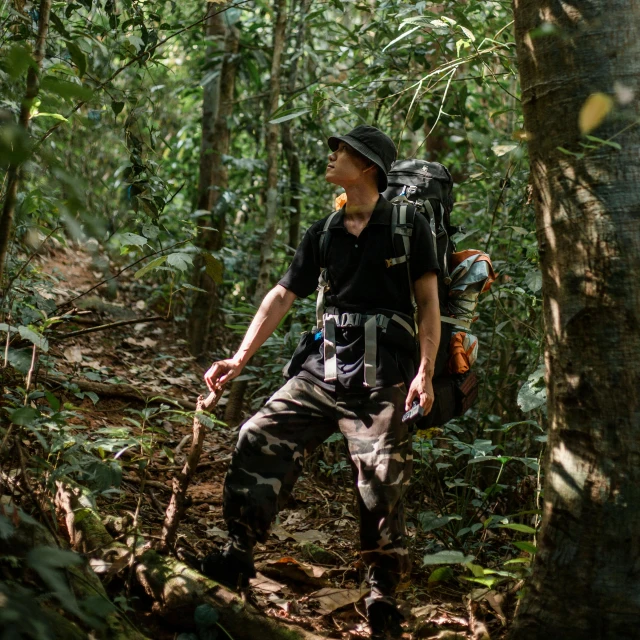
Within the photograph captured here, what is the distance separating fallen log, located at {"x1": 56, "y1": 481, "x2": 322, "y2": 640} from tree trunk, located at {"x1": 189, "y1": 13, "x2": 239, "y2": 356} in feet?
14.4

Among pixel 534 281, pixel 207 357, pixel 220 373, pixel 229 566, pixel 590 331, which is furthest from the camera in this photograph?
pixel 207 357

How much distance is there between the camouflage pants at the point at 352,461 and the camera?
338 cm

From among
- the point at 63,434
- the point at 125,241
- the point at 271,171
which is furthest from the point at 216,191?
the point at 63,434

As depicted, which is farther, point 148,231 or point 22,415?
point 148,231

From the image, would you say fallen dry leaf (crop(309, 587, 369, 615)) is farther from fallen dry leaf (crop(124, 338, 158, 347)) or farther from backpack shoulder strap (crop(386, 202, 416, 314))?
fallen dry leaf (crop(124, 338, 158, 347))

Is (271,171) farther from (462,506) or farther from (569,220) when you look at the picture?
(569,220)

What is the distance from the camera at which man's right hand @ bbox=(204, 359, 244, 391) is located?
11.5ft

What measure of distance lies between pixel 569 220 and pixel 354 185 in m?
1.25

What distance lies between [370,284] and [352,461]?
86 centimetres

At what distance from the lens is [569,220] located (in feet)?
9.05

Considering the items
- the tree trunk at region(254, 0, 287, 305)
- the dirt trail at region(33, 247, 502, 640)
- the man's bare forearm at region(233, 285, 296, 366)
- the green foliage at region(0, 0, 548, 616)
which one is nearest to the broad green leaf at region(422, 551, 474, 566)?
the green foliage at region(0, 0, 548, 616)

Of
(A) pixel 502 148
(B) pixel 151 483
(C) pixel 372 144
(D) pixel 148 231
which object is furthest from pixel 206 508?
(A) pixel 502 148

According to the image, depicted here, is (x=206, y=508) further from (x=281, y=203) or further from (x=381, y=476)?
(x=281, y=203)

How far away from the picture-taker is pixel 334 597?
3.78 m
